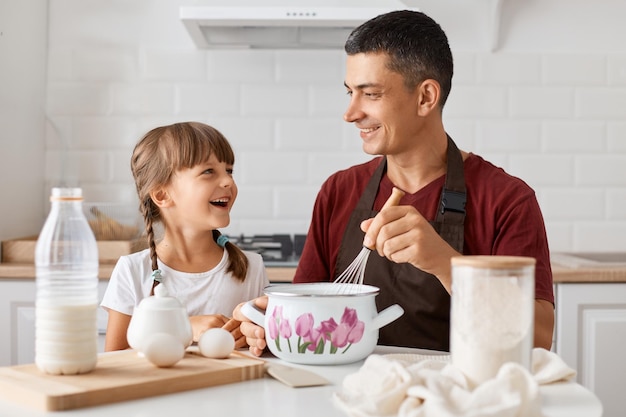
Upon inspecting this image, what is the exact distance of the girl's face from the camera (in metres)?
1.85

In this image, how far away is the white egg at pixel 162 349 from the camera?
119cm

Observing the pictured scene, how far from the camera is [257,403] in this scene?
108cm

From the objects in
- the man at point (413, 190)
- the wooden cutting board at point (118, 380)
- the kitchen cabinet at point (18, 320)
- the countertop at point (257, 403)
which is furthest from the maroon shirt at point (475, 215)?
the kitchen cabinet at point (18, 320)

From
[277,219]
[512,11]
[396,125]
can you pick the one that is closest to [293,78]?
[277,219]

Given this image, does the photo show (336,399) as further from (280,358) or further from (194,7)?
(194,7)

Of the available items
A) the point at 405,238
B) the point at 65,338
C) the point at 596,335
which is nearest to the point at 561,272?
the point at 596,335

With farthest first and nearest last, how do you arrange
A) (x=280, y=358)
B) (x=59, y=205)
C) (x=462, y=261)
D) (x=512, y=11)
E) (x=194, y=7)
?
(x=512, y=11) → (x=194, y=7) → (x=280, y=358) → (x=59, y=205) → (x=462, y=261)

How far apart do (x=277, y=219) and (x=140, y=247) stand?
567 millimetres

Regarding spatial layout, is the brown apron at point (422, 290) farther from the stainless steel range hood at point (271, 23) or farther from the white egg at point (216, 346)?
the stainless steel range hood at point (271, 23)

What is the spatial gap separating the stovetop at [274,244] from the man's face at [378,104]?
93 centimetres

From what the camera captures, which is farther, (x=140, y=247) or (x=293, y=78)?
(x=293, y=78)

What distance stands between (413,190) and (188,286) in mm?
568

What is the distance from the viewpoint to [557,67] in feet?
10.2

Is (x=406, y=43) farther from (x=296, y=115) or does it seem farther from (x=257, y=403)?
(x=296, y=115)
